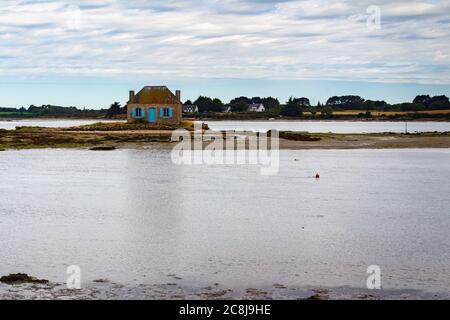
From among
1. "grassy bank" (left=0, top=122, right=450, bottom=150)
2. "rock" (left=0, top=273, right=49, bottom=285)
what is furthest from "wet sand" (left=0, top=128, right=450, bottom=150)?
"rock" (left=0, top=273, right=49, bottom=285)

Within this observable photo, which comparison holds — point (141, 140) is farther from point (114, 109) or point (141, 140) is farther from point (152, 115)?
point (114, 109)

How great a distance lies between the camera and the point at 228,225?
61.3 ft

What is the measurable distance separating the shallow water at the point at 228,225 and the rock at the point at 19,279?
0.34 metres

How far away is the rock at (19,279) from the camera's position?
12.3m

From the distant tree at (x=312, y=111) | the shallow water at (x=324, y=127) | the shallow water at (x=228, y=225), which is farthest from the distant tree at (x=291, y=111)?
the shallow water at (x=228, y=225)

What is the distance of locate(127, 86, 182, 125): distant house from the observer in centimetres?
6962

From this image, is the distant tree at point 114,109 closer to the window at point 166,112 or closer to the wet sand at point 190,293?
the window at point 166,112

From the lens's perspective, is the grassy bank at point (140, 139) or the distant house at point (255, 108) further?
the distant house at point (255, 108)

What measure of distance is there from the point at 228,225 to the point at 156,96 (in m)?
52.3

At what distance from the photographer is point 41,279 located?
12.6 metres

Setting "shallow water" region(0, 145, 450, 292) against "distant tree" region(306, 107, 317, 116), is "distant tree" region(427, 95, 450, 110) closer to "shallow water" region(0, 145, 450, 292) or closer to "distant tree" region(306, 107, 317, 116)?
"distant tree" region(306, 107, 317, 116)
